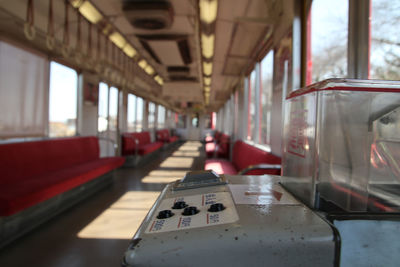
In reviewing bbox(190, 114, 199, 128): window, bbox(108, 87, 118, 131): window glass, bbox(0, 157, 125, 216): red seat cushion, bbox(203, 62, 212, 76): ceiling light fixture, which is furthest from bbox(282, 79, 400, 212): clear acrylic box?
bbox(190, 114, 199, 128): window

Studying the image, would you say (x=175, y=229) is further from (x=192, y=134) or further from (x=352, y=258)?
(x=192, y=134)

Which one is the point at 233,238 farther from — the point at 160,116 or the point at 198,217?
the point at 160,116

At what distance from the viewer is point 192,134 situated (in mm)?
21078

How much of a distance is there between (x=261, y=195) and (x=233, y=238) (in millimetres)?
327

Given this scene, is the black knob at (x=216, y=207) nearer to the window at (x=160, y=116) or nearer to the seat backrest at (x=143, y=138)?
the seat backrest at (x=143, y=138)

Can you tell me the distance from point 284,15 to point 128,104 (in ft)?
22.0

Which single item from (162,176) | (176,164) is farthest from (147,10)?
(176,164)

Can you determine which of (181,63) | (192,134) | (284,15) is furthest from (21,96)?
(192,134)

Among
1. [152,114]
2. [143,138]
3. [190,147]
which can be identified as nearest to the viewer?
[143,138]

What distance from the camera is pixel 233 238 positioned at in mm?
601

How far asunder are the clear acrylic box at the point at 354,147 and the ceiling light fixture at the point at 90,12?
3072mm

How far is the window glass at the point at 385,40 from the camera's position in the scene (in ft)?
4.34

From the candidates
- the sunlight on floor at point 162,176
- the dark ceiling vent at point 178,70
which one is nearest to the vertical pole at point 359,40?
the sunlight on floor at point 162,176

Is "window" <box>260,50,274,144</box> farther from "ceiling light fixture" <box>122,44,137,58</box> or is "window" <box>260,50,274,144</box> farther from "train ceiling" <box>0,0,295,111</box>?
"ceiling light fixture" <box>122,44,137,58</box>
